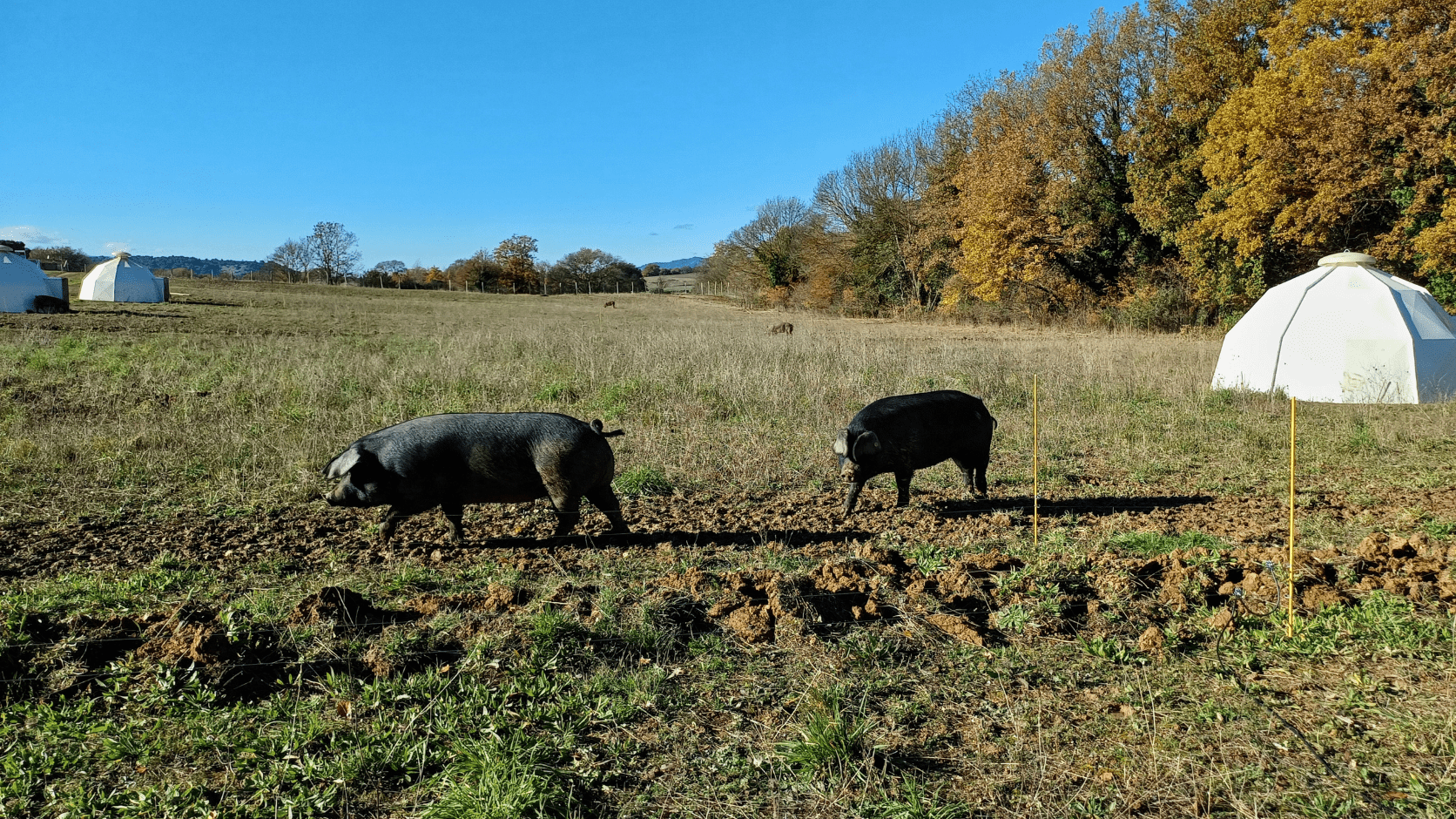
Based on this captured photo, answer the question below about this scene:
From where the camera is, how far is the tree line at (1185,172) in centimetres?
1928

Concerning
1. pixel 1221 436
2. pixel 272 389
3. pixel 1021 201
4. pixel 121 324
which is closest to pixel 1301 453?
pixel 1221 436

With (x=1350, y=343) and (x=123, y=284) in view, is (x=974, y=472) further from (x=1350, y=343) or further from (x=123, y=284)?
(x=123, y=284)

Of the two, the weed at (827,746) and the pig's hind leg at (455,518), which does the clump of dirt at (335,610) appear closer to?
the pig's hind leg at (455,518)

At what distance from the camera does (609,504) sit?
6301 mm

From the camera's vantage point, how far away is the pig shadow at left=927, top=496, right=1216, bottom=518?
7.12 metres

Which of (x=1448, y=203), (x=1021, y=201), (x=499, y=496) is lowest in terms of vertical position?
(x=499, y=496)

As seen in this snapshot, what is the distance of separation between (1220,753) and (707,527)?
4038 millimetres

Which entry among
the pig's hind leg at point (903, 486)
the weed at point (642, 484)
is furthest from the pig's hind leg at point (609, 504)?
the pig's hind leg at point (903, 486)

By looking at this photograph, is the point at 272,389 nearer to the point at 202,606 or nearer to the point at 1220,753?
the point at 202,606

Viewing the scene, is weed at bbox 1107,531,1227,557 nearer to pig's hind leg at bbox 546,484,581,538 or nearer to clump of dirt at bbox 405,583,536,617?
pig's hind leg at bbox 546,484,581,538

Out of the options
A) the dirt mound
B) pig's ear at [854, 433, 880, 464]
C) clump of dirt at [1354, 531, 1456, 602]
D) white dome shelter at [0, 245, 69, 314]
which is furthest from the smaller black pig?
white dome shelter at [0, 245, 69, 314]

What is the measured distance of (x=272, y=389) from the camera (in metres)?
11.8

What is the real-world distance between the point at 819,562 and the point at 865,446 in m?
1.68

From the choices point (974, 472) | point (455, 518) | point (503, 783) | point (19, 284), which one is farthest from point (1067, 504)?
point (19, 284)
